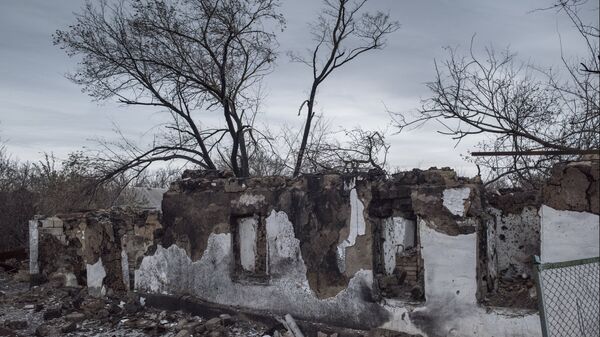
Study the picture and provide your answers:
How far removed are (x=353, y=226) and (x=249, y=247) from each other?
6.60 feet

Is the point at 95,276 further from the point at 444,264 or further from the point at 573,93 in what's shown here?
the point at 573,93

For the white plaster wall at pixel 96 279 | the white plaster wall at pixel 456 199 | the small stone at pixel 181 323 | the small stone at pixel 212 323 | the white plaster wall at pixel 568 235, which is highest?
the white plaster wall at pixel 456 199

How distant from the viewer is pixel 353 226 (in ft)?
21.8

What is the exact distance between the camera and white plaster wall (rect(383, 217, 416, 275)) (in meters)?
6.64

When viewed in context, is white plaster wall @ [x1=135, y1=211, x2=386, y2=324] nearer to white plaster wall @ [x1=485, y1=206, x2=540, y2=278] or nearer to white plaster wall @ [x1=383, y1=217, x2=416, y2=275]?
white plaster wall @ [x1=383, y1=217, x2=416, y2=275]

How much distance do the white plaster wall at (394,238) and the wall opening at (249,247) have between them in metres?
1.88

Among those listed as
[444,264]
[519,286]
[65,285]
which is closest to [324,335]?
[444,264]

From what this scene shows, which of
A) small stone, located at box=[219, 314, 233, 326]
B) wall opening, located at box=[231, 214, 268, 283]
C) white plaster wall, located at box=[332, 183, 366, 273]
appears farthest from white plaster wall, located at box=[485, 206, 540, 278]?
small stone, located at box=[219, 314, 233, 326]

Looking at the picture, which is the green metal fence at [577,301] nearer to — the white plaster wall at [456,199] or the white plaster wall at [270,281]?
the white plaster wall at [456,199]

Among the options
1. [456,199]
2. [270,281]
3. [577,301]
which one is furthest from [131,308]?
[577,301]

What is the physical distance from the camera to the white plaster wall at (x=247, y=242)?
796 cm

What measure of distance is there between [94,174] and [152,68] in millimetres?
3581

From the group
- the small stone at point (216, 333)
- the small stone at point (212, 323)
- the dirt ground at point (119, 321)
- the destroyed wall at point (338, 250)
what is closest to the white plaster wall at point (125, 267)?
the dirt ground at point (119, 321)

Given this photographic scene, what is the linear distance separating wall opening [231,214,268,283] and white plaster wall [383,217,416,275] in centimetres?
188
